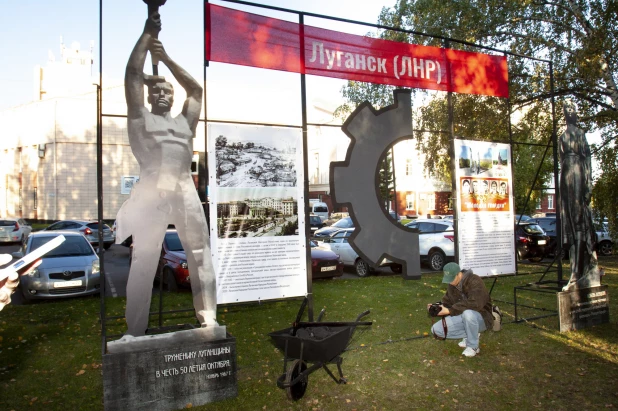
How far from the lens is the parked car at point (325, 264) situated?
13180 millimetres

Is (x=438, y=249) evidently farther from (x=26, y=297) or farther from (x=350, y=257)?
(x=26, y=297)

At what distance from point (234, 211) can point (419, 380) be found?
2989 mm

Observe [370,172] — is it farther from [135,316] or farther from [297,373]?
[135,316]

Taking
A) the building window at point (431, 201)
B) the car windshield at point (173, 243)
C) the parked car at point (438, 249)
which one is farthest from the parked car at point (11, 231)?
the building window at point (431, 201)

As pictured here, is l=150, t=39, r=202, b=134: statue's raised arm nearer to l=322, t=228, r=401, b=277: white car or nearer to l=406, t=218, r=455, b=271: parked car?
l=322, t=228, r=401, b=277: white car

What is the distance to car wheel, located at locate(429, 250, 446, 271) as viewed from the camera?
14.9m

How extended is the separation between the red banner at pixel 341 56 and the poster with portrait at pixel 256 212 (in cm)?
94

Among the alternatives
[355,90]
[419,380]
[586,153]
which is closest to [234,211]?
[419,380]

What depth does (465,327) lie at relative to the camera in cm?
621

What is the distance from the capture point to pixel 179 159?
5055 mm

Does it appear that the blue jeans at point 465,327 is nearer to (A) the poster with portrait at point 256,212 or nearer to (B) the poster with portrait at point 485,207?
(B) the poster with portrait at point 485,207

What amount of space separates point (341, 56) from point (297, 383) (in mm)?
4334

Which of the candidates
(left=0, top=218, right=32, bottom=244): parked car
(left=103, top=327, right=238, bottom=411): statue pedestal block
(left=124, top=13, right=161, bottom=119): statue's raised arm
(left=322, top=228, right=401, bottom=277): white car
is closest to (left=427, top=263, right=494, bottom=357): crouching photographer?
(left=103, top=327, right=238, bottom=411): statue pedestal block

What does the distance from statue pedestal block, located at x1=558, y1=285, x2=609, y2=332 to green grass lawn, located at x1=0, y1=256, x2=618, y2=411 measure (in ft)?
0.50
